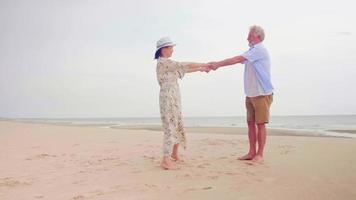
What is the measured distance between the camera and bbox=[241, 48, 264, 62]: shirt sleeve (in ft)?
18.0

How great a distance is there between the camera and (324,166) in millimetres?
4977

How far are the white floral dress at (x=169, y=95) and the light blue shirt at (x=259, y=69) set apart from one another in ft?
2.99

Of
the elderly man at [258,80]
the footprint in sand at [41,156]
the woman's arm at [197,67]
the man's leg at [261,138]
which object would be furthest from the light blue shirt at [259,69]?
the footprint in sand at [41,156]

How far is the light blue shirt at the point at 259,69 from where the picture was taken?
5508mm

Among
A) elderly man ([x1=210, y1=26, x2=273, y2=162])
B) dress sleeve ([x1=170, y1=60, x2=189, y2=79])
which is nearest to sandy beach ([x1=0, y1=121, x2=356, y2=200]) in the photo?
elderly man ([x1=210, y1=26, x2=273, y2=162])

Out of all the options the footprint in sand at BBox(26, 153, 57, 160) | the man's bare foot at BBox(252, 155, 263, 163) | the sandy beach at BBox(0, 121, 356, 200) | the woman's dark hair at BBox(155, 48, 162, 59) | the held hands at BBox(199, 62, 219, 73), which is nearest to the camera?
the sandy beach at BBox(0, 121, 356, 200)

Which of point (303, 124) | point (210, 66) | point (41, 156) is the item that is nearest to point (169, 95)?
point (210, 66)

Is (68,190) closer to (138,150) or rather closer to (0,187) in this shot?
(0,187)

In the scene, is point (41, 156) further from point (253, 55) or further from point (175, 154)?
point (253, 55)

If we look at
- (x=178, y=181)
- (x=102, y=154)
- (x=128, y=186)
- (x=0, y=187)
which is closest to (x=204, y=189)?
(x=178, y=181)

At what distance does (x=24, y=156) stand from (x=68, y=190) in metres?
2.90

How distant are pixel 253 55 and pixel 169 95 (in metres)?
1.26

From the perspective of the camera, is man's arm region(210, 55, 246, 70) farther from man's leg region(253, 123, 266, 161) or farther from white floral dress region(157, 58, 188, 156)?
man's leg region(253, 123, 266, 161)

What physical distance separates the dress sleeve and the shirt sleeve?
0.82m
